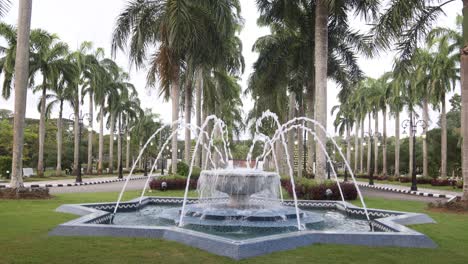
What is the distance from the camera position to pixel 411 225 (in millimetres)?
10383

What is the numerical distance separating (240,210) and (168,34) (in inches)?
435

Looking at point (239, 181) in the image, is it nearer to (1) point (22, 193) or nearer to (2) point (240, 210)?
(2) point (240, 210)

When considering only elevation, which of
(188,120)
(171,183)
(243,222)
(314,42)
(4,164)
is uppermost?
(314,42)

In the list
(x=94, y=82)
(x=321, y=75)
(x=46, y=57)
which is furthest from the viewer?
(x=94, y=82)

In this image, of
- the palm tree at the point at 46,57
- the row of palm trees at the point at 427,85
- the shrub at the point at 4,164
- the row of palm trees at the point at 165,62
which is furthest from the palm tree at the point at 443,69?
the shrub at the point at 4,164

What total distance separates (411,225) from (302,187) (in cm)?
731

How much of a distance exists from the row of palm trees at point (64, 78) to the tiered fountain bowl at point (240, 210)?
25450 mm

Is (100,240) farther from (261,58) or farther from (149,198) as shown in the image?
(261,58)

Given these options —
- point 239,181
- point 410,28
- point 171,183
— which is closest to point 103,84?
point 171,183

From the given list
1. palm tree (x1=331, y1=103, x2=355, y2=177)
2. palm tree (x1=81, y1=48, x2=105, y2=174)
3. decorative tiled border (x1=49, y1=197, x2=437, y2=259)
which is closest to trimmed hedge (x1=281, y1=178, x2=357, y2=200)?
decorative tiled border (x1=49, y1=197, x2=437, y2=259)

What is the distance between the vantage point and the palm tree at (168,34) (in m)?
20.3

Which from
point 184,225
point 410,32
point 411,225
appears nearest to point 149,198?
point 184,225

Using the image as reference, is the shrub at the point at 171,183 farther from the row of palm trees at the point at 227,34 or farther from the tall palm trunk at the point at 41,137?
the tall palm trunk at the point at 41,137

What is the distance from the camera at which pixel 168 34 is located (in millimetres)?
20219
